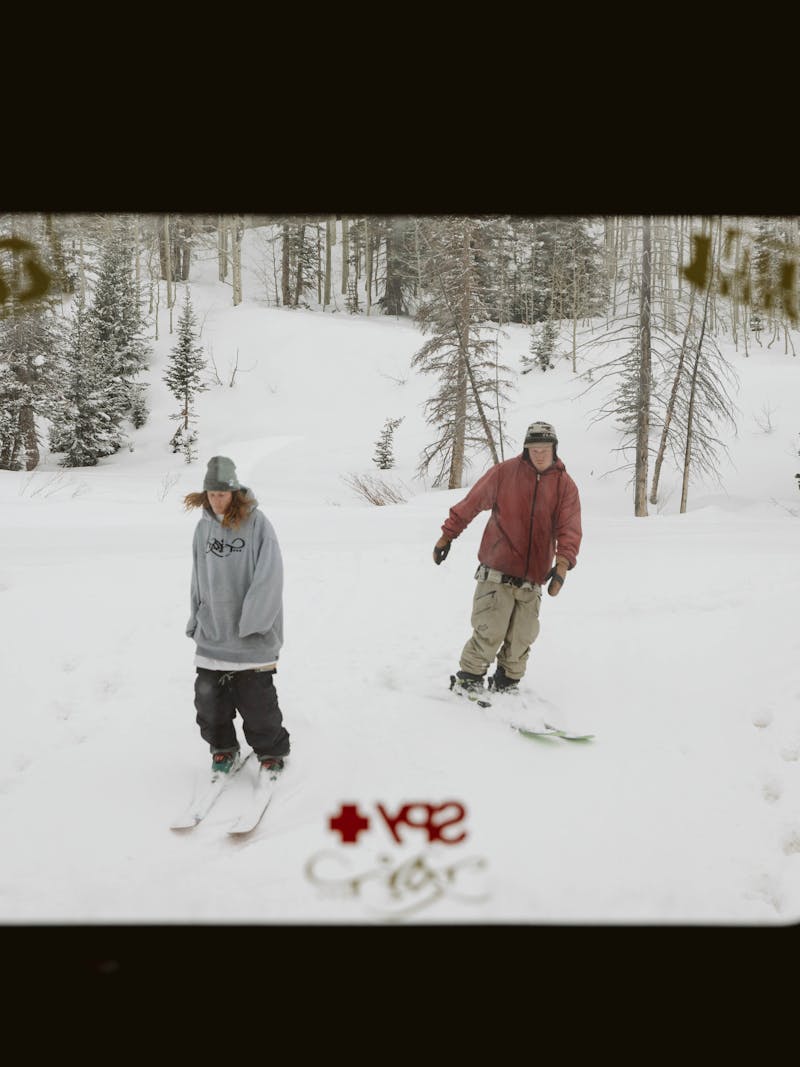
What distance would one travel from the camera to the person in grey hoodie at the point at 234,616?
284cm

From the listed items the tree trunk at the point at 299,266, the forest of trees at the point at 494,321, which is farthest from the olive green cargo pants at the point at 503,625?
the tree trunk at the point at 299,266

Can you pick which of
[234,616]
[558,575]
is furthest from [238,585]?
[558,575]

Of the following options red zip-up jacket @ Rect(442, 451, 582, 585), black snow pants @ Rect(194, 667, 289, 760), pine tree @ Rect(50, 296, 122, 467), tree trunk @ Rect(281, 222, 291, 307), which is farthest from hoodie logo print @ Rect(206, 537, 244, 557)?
tree trunk @ Rect(281, 222, 291, 307)

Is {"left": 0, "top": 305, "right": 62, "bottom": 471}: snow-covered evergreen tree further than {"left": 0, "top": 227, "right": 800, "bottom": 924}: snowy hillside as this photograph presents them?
Yes

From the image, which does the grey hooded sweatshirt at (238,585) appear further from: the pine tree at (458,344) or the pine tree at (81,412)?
the pine tree at (81,412)

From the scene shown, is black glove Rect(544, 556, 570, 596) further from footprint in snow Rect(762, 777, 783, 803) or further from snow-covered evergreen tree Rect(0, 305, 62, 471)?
snow-covered evergreen tree Rect(0, 305, 62, 471)

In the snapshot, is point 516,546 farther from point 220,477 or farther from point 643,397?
point 643,397

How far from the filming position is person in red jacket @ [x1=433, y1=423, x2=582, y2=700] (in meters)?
3.67

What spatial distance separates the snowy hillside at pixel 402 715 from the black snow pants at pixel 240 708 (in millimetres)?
217

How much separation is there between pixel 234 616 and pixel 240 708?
49 centimetres

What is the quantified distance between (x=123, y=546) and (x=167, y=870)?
3.12 meters

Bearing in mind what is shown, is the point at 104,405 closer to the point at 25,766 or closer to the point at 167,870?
the point at 25,766

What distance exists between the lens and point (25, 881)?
2322mm

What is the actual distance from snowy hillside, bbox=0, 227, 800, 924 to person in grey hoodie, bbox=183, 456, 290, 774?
0.29 metres
